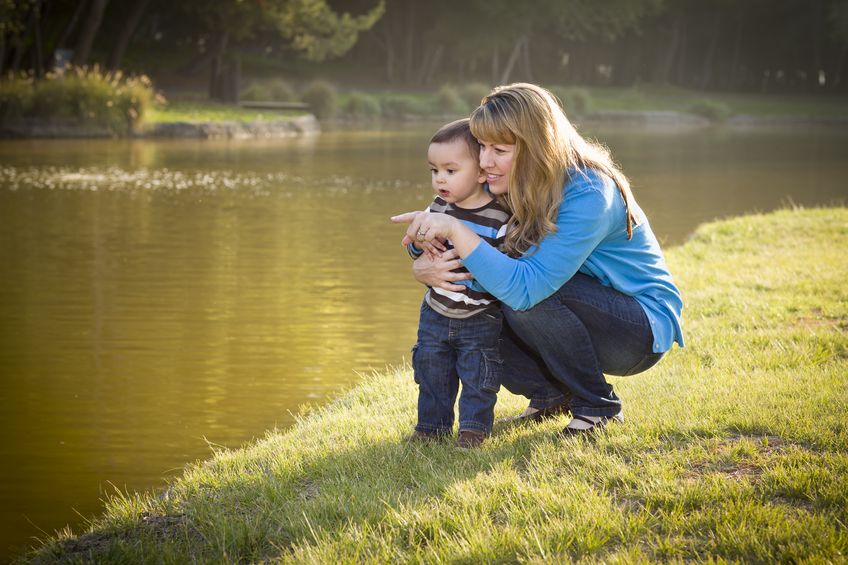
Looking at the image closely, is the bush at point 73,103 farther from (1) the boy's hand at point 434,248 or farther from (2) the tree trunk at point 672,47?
(2) the tree trunk at point 672,47

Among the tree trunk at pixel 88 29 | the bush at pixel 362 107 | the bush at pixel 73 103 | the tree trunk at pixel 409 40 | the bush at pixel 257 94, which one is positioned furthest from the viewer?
the tree trunk at pixel 409 40

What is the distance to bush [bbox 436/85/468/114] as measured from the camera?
37.6m

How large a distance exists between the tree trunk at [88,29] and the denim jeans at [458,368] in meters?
27.4

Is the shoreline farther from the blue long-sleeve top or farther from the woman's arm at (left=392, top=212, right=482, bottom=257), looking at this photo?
the woman's arm at (left=392, top=212, right=482, bottom=257)

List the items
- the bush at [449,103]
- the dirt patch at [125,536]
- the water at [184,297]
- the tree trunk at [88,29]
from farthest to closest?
the bush at [449,103], the tree trunk at [88,29], the water at [184,297], the dirt patch at [125,536]

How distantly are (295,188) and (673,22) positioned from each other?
182ft

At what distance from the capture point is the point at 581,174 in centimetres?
373

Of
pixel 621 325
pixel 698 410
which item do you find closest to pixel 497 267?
pixel 621 325

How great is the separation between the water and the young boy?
130cm

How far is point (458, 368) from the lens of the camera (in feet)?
12.8

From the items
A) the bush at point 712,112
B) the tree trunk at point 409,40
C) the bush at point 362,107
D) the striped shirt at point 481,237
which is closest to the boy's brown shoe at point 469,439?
the striped shirt at point 481,237

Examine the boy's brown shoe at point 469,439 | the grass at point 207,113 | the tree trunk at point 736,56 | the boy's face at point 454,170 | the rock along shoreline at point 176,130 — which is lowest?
the rock along shoreline at point 176,130

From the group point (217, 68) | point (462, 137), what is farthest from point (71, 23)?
point (462, 137)

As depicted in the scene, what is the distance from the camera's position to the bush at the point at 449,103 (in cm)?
3756
